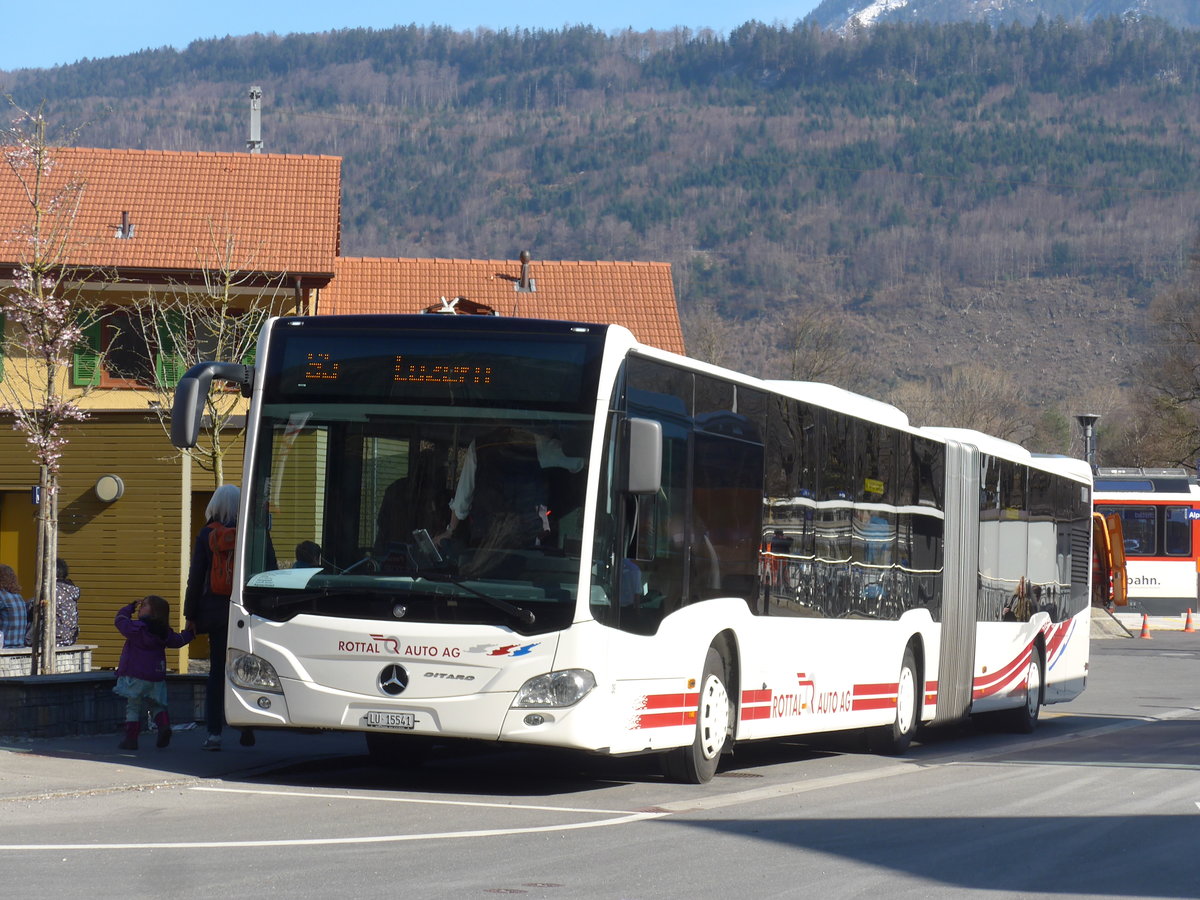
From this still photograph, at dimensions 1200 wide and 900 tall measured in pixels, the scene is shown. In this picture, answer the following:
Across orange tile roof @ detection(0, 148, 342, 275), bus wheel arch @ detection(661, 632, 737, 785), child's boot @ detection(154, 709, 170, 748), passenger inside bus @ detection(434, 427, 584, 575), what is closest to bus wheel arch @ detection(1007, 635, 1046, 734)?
bus wheel arch @ detection(661, 632, 737, 785)

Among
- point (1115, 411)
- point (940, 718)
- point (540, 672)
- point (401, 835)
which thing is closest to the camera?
point (401, 835)

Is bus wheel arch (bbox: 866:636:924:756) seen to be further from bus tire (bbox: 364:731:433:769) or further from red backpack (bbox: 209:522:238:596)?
red backpack (bbox: 209:522:238:596)

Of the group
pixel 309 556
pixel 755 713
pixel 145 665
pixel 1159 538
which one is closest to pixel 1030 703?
pixel 755 713

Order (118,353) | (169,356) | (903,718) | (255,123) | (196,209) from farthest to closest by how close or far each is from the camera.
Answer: (255,123) → (196,209) → (118,353) → (169,356) → (903,718)

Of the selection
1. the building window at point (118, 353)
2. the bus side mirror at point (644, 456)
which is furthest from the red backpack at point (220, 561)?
the building window at point (118, 353)

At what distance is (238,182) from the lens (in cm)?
3147

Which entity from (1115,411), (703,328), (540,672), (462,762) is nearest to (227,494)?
(462,762)

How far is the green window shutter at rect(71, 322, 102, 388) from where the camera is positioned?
89.1 feet

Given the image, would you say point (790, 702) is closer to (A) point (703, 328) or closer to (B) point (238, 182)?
(B) point (238, 182)

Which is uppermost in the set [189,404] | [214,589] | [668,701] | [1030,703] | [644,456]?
[189,404]

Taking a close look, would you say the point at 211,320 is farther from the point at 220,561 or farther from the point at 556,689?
the point at 556,689

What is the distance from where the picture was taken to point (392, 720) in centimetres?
Answer: 1051

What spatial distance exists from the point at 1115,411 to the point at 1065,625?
4296 inches

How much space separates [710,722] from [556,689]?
5.64 ft
